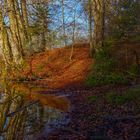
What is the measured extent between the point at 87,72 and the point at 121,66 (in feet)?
7.44

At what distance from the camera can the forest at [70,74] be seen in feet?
38.4

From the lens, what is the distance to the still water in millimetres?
11594

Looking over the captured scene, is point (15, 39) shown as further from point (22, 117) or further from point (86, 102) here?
point (22, 117)

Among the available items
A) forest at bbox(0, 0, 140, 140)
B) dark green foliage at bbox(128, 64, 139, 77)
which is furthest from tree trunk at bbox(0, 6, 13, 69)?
dark green foliage at bbox(128, 64, 139, 77)

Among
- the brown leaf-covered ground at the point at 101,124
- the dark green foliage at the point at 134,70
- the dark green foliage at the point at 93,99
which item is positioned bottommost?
the brown leaf-covered ground at the point at 101,124

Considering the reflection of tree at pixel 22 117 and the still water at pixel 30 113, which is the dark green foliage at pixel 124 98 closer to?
the still water at pixel 30 113

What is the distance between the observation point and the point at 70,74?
24344 mm

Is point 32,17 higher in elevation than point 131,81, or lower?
higher

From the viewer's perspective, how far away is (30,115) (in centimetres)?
1416

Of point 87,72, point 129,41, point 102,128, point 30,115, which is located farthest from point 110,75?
point 102,128

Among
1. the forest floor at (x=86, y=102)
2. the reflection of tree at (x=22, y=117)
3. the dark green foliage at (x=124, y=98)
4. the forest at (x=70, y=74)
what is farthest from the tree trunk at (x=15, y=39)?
the dark green foliage at (x=124, y=98)

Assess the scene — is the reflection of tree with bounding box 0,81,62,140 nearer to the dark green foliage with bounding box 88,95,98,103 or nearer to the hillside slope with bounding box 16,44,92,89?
the dark green foliage with bounding box 88,95,98,103

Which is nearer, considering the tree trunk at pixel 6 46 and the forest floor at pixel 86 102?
the forest floor at pixel 86 102

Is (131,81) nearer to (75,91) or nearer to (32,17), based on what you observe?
(75,91)
